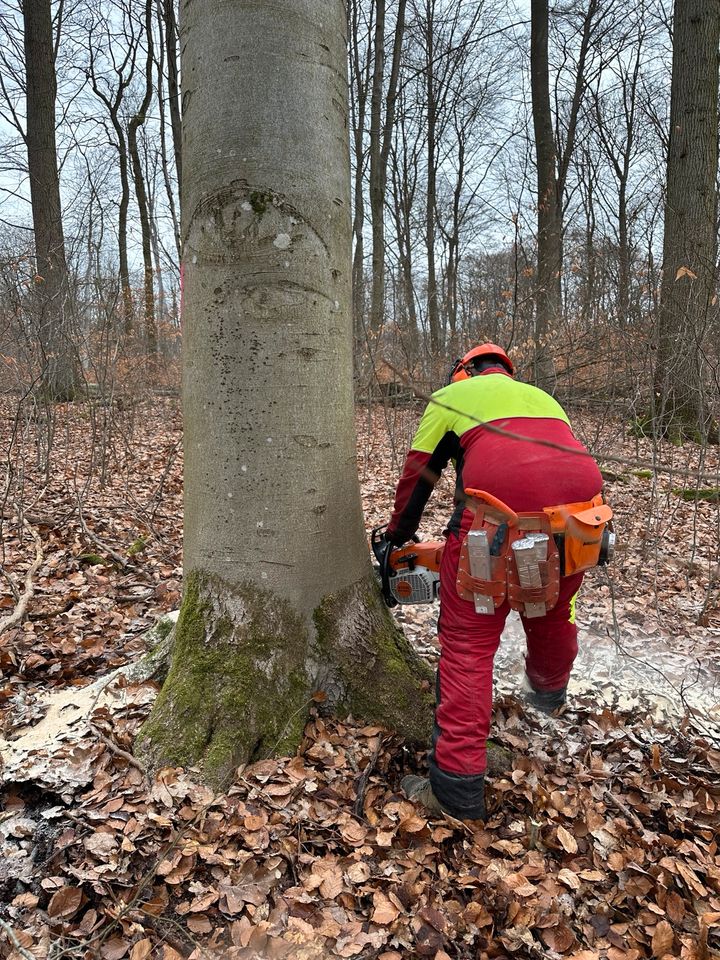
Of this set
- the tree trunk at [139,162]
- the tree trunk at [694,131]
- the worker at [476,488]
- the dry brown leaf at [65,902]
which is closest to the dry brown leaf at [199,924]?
the dry brown leaf at [65,902]

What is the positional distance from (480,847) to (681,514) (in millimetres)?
4693

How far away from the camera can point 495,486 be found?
217cm

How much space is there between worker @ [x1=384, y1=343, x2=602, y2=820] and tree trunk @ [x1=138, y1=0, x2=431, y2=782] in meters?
0.39

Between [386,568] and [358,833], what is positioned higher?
[386,568]

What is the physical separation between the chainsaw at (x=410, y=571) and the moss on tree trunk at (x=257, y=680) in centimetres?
20

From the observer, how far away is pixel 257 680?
2.25m

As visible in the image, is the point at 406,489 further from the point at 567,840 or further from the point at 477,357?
the point at 567,840

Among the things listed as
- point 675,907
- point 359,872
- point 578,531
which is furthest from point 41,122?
point 675,907

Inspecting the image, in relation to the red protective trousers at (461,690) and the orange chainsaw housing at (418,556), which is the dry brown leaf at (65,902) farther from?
the orange chainsaw housing at (418,556)

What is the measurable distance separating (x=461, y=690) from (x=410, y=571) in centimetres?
60

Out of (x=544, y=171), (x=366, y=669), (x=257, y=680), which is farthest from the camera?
(x=544, y=171)

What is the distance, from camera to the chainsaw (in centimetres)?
258

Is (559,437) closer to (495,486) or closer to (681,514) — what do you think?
(495,486)

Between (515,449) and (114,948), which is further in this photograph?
(515,449)
